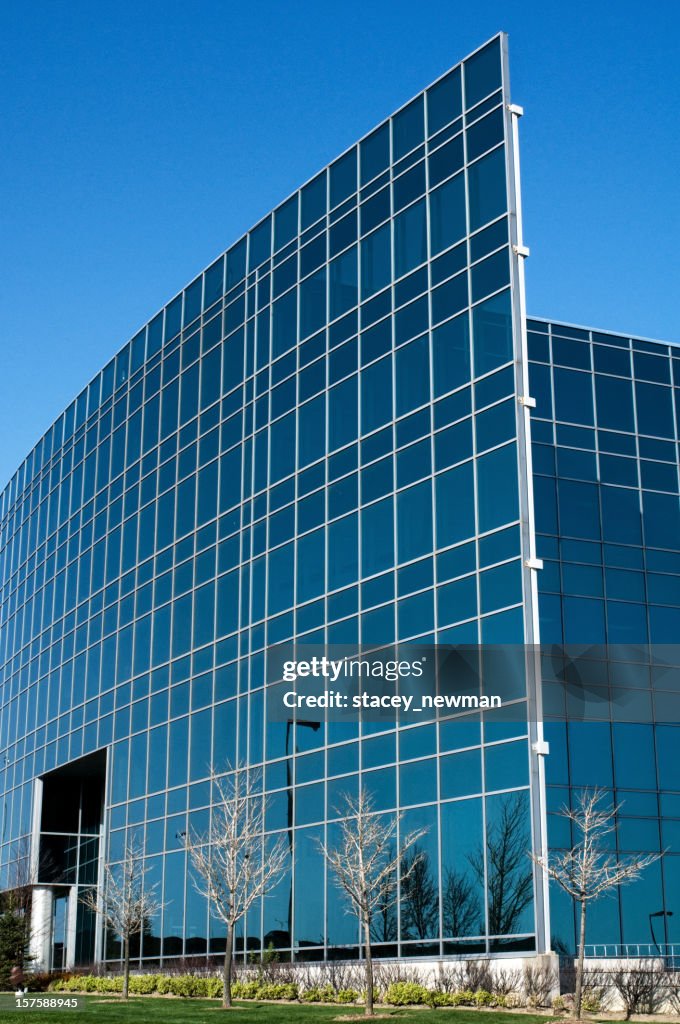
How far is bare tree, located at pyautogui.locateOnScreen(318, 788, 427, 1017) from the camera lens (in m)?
33.8

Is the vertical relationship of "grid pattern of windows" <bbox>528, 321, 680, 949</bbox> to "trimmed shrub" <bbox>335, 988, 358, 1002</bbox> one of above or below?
above

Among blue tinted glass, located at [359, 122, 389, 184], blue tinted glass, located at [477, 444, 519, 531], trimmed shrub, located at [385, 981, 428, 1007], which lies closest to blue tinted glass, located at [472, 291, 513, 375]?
blue tinted glass, located at [477, 444, 519, 531]

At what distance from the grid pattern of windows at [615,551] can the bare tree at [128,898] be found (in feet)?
52.2

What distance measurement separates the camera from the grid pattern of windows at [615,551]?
143ft

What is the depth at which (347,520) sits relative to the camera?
132ft

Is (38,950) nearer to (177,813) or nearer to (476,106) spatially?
(177,813)

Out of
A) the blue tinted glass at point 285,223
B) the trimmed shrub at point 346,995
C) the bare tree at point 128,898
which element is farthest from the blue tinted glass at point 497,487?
the bare tree at point 128,898

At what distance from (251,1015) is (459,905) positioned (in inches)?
226

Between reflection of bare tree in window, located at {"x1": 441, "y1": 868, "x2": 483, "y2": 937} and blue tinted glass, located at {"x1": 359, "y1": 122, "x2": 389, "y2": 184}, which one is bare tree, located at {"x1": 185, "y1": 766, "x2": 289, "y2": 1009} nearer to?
reflection of bare tree in window, located at {"x1": 441, "y1": 868, "x2": 483, "y2": 937}

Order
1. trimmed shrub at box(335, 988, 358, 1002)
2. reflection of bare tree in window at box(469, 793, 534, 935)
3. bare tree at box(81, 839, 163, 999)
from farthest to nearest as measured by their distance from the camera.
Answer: bare tree at box(81, 839, 163, 999) < trimmed shrub at box(335, 988, 358, 1002) < reflection of bare tree in window at box(469, 793, 534, 935)

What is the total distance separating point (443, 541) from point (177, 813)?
18.8m

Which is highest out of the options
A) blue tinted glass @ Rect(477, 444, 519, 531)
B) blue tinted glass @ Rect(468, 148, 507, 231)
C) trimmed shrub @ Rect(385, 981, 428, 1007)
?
blue tinted glass @ Rect(468, 148, 507, 231)

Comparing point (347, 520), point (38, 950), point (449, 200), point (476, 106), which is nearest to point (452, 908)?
point (347, 520)

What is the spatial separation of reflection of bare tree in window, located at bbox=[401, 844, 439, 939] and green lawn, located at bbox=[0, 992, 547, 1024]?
2.63 m
